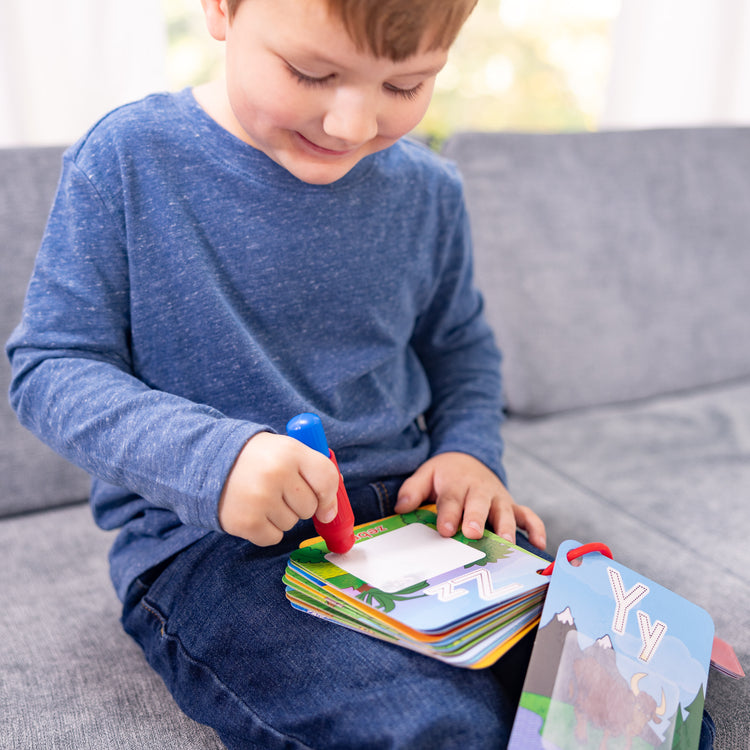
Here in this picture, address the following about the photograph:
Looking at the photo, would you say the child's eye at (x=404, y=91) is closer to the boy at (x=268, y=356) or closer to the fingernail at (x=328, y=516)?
the boy at (x=268, y=356)

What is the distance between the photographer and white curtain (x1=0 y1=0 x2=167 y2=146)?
1.29 meters

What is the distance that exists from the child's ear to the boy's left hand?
457 mm

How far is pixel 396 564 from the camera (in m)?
0.67

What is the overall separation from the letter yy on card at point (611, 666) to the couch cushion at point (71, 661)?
0.91ft

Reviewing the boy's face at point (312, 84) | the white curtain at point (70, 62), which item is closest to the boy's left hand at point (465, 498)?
the boy's face at point (312, 84)

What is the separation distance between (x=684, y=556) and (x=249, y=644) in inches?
21.1

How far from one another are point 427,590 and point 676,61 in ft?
6.02

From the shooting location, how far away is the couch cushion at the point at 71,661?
0.66 meters

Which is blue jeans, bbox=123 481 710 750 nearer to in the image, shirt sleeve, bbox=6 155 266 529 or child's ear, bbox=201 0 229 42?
shirt sleeve, bbox=6 155 266 529

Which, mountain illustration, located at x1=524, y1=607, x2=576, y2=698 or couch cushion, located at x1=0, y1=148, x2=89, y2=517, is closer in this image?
mountain illustration, located at x1=524, y1=607, x2=576, y2=698

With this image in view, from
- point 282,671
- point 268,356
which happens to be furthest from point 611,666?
point 268,356

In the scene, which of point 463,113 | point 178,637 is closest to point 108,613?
point 178,637

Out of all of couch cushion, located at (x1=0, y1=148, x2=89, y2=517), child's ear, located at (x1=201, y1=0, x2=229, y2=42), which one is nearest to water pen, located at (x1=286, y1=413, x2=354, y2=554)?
child's ear, located at (x1=201, y1=0, x2=229, y2=42)

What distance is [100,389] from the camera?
67 cm
